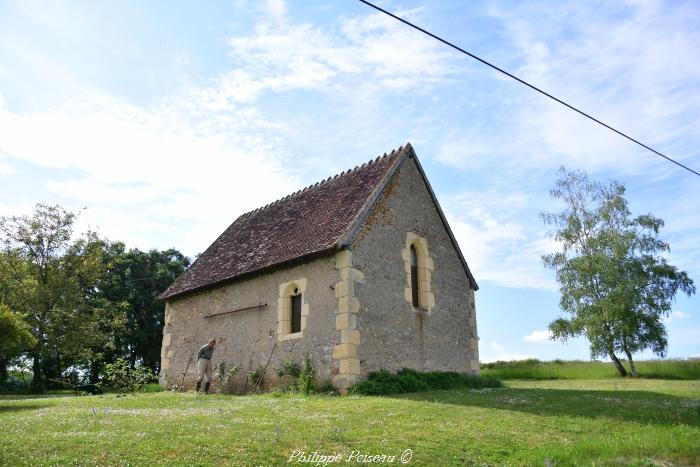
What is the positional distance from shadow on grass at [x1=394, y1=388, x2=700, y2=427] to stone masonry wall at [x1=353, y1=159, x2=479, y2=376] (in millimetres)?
2099

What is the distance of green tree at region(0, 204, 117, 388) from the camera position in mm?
29250

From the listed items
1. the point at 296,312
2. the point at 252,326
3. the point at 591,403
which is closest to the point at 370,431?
the point at 591,403

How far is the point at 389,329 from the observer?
1605 cm

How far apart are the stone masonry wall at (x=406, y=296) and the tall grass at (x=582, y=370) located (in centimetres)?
877

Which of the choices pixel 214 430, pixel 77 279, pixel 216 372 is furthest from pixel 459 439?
pixel 77 279

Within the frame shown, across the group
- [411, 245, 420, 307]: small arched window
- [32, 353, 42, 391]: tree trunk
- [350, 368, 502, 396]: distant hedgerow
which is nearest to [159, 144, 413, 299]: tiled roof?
[411, 245, 420, 307]: small arched window

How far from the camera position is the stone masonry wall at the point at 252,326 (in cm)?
1552

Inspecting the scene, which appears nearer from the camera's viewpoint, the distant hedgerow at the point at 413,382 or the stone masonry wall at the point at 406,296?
the distant hedgerow at the point at 413,382

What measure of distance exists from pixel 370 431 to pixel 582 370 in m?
21.8

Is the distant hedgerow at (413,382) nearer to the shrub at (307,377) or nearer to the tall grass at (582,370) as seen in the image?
the shrub at (307,377)

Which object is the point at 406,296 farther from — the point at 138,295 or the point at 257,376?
the point at 138,295

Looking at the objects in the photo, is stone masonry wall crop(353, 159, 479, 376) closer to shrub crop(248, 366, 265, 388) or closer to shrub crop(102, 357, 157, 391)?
shrub crop(248, 366, 265, 388)

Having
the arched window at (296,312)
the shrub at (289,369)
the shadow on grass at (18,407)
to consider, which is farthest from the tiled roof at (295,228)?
the shadow on grass at (18,407)

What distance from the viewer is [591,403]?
1209 centimetres
